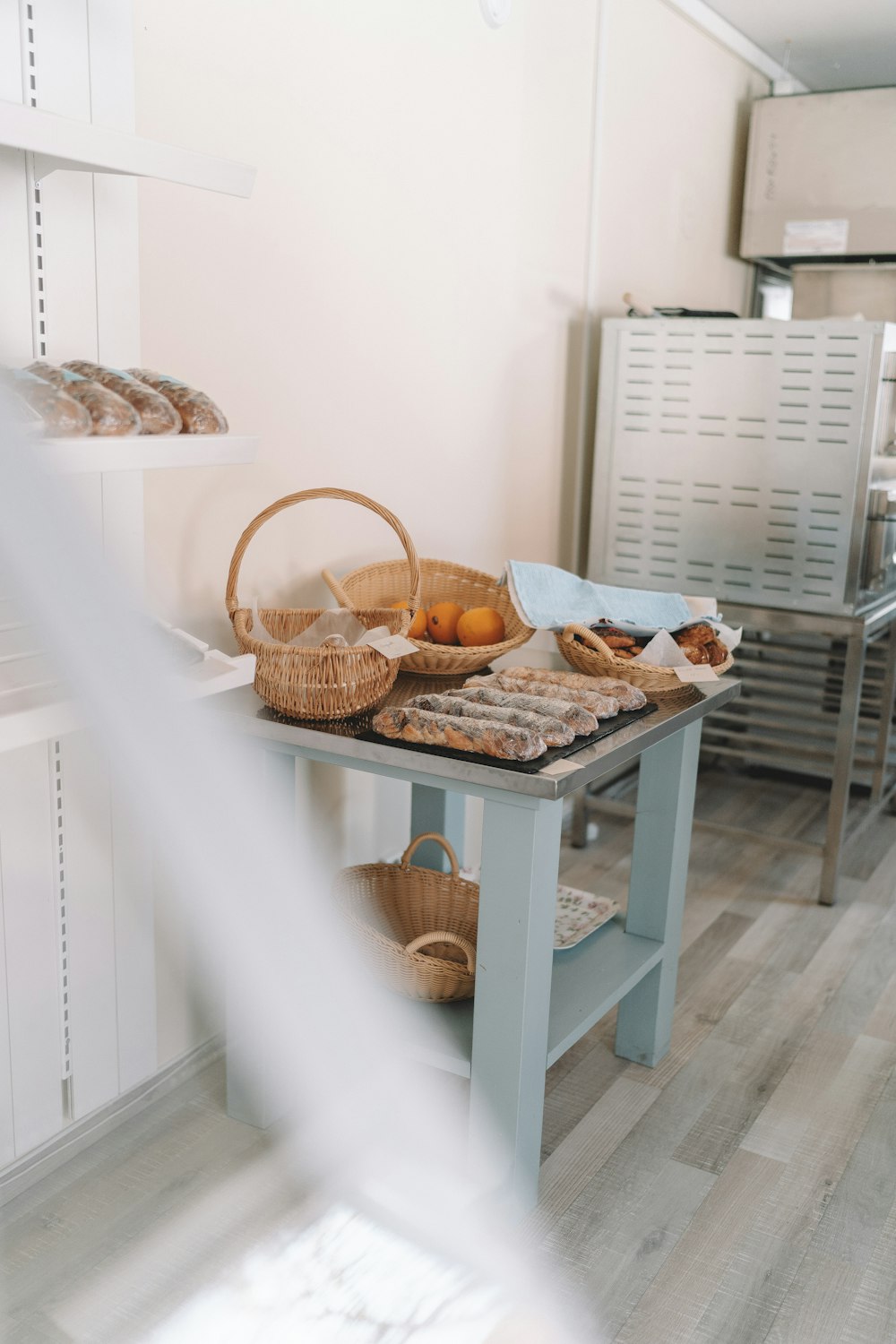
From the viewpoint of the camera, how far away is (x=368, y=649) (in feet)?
5.66

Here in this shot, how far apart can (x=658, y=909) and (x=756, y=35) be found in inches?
106

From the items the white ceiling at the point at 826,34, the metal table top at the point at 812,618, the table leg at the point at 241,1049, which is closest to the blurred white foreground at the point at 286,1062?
the table leg at the point at 241,1049

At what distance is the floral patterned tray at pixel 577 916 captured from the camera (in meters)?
2.06

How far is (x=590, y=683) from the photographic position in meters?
1.90

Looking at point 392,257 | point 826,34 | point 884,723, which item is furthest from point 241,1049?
point 826,34

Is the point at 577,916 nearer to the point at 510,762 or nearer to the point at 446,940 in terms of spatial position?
the point at 446,940

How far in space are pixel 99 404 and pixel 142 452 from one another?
67mm

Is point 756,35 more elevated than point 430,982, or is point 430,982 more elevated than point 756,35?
point 756,35

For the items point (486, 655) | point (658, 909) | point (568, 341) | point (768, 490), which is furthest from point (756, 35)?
point (658, 909)

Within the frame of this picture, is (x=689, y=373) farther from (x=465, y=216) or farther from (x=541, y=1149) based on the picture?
(x=541, y=1149)

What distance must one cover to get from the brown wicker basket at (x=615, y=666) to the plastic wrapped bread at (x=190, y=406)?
0.74 meters

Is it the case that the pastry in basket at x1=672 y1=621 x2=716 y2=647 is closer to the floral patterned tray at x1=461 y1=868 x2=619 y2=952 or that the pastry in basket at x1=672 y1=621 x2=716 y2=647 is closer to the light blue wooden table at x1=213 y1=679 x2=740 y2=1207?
the light blue wooden table at x1=213 y1=679 x2=740 y2=1207

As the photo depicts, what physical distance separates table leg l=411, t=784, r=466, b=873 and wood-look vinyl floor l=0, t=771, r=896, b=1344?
17.6 inches

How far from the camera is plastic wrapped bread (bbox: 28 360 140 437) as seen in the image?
4.23ft
